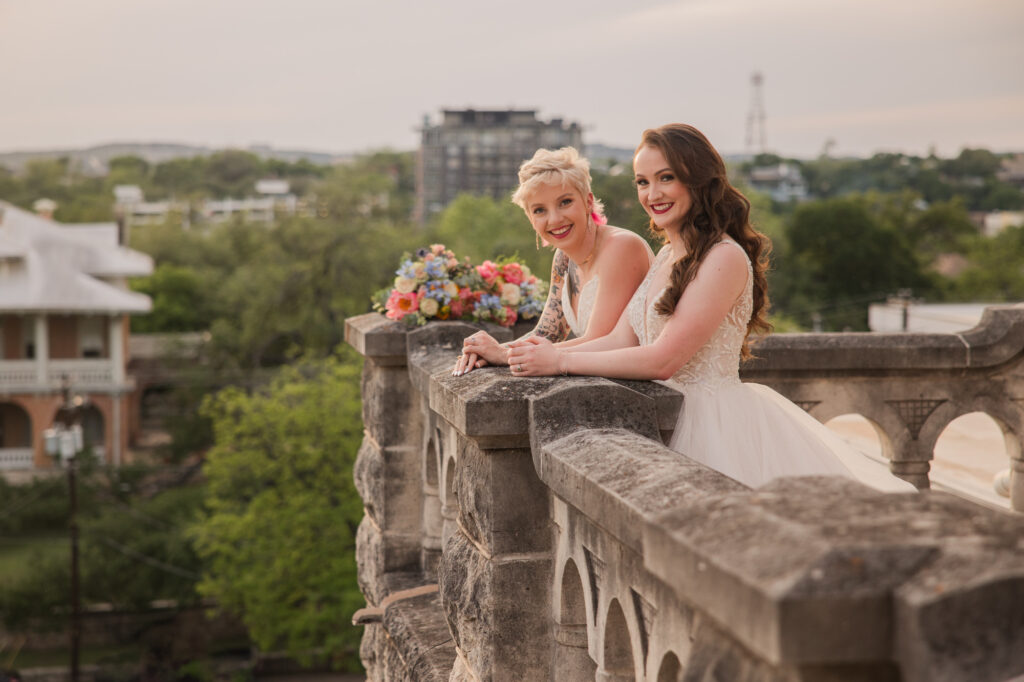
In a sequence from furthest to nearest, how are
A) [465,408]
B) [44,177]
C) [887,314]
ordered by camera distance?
[44,177] < [887,314] < [465,408]

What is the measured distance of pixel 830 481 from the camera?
2102 millimetres

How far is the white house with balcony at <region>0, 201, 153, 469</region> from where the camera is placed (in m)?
43.0

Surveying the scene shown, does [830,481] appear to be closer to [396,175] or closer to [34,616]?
[34,616]

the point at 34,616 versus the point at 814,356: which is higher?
the point at 814,356

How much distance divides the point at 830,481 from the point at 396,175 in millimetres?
132182

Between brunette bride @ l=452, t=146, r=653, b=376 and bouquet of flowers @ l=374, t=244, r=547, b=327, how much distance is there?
1.02 metres

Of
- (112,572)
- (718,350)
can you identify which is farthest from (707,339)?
(112,572)

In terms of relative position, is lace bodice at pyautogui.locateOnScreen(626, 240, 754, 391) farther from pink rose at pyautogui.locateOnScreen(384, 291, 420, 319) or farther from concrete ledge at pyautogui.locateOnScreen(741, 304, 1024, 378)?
pink rose at pyautogui.locateOnScreen(384, 291, 420, 319)

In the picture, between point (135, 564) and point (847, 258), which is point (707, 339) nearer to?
point (135, 564)

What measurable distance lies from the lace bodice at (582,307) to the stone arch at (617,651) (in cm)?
161

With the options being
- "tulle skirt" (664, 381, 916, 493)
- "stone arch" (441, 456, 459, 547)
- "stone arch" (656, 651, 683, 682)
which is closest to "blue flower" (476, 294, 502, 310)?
"stone arch" (441, 456, 459, 547)

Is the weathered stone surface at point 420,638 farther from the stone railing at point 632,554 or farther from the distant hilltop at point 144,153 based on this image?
the distant hilltop at point 144,153

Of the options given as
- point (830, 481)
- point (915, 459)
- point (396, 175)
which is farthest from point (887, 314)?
point (396, 175)

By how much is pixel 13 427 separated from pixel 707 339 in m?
45.9
